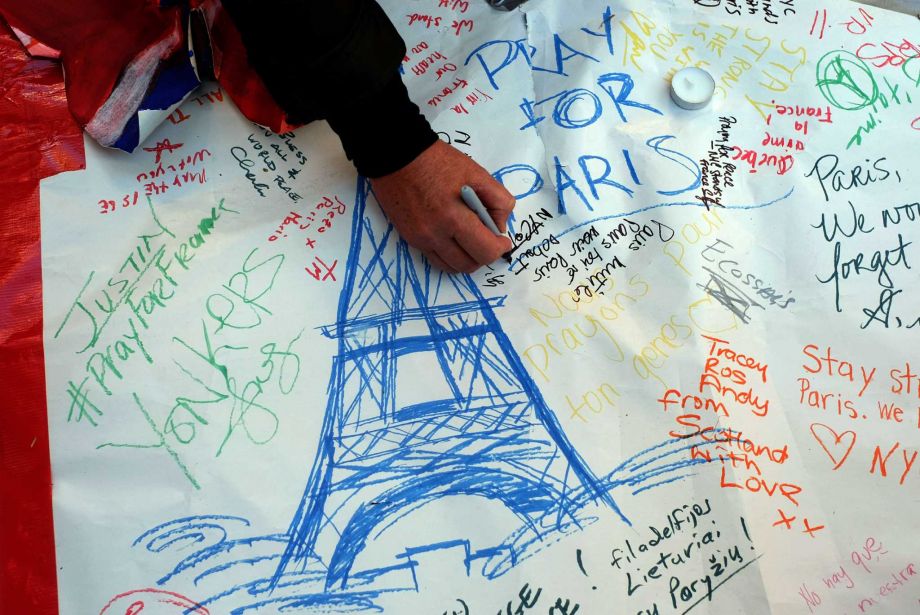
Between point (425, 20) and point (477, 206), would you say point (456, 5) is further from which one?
point (477, 206)

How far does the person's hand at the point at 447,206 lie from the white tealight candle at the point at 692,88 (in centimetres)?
22

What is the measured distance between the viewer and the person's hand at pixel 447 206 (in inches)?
25.2

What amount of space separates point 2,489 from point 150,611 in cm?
19

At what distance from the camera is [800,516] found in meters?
0.58

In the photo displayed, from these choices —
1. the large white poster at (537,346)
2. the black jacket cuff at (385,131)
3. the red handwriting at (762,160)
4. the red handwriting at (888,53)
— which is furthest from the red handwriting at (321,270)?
the red handwriting at (888,53)

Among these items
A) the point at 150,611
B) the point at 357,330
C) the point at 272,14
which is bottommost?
the point at 150,611

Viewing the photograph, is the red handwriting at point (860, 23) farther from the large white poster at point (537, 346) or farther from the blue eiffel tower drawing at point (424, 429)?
the blue eiffel tower drawing at point (424, 429)

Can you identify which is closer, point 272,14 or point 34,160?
point 272,14

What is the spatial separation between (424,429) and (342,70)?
1.10ft

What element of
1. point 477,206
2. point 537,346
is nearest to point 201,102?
point 477,206

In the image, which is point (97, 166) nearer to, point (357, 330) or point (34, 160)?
point (34, 160)

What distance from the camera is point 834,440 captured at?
0.59 m

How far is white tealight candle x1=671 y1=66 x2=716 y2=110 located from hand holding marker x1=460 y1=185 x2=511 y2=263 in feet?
0.83

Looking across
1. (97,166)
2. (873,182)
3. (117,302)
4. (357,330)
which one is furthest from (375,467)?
(873,182)
